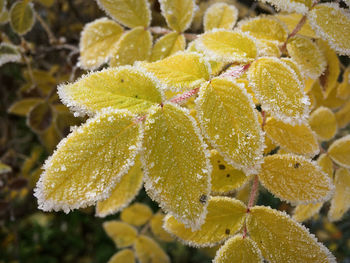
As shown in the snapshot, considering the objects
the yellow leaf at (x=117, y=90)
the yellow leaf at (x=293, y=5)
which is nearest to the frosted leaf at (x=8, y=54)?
the yellow leaf at (x=117, y=90)

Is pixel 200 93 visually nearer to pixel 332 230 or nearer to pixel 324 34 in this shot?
pixel 324 34

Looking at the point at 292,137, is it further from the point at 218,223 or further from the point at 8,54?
the point at 8,54

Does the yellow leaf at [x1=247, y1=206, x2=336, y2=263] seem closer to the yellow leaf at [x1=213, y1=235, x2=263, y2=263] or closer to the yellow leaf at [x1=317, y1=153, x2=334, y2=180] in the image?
the yellow leaf at [x1=213, y1=235, x2=263, y2=263]

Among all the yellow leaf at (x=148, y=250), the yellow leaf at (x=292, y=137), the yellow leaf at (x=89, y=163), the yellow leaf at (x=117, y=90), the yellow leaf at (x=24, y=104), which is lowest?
the yellow leaf at (x=148, y=250)

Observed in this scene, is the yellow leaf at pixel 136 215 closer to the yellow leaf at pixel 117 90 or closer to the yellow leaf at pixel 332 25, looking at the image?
the yellow leaf at pixel 117 90

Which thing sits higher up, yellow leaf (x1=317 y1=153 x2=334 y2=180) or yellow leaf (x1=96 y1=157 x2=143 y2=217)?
yellow leaf (x1=317 y1=153 x2=334 y2=180)

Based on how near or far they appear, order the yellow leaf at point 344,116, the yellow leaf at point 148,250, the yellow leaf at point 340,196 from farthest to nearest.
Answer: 1. the yellow leaf at point 148,250
2. the yellow leaf at point 344,116
3. the yellow leaf at point 340,196

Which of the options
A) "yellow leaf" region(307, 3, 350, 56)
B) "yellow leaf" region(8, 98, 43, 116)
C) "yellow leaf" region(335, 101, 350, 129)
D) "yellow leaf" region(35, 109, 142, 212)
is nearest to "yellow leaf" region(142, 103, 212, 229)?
"yellow leaf" region(35, 109, 142, 212)
